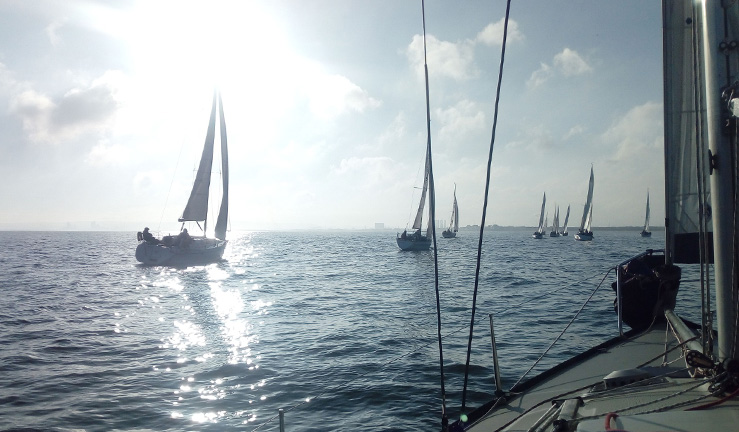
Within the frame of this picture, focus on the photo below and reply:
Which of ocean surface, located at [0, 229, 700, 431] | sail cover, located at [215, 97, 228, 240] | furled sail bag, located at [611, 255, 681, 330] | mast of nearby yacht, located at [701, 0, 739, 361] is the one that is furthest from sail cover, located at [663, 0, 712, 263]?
sail cover, located at [215, 97, 228, 240]

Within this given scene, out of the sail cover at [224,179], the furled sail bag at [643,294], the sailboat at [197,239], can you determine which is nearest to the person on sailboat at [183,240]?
the sailboat at [197,239]

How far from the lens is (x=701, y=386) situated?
13.5 feet

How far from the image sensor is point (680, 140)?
5484mm

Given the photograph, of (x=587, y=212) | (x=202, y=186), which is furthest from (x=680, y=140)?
(x=587, y=212)

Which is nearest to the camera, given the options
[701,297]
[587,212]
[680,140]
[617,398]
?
[701,297]

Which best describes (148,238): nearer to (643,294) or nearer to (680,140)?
(643,294)

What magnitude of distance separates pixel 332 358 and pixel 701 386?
950 centimetres

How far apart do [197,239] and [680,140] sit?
43793mm

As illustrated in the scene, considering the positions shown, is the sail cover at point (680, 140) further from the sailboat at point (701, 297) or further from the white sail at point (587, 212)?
the white sail at point (587, 212)

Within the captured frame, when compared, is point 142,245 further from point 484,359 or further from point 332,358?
point 484,359

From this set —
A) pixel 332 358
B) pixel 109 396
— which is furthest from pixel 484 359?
pixel 109 396

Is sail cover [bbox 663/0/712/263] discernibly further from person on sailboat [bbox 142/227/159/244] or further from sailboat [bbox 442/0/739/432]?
person on sailboat [bbox 142/227/159/244]

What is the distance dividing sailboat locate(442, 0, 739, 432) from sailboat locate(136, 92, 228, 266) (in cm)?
4110

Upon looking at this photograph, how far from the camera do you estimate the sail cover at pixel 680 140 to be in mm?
5348
